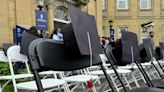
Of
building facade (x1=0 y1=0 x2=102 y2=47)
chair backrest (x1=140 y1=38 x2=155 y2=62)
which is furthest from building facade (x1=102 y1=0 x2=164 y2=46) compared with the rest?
chair backrest (x1=140 y1=38 x2=155 y2=62)

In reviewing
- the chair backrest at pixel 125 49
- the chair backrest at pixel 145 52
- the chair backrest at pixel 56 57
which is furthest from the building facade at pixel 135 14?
the chair backrest at pixel 56 57

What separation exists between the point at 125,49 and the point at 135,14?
135 feet

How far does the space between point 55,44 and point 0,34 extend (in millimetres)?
12322

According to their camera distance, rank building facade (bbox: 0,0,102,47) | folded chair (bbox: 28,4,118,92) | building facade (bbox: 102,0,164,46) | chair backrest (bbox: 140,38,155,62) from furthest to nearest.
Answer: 1. building facade (bbox: 102,0,164,46)
2. building facade (bbox: 0,0,102,47)
3. chair backrest (bbox: 140,38,155,62)
4. folded chair (bbox: 28,4,118,92)

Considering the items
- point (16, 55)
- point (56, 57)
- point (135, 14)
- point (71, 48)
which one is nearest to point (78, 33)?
point (71, 48)

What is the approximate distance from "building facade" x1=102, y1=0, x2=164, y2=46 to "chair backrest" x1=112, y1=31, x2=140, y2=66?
3945cm

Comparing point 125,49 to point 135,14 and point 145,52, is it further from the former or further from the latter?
point 135,14

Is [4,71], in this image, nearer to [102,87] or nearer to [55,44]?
[102,87]

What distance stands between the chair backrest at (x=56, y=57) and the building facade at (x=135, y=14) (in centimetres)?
4085

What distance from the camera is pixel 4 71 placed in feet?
29.9

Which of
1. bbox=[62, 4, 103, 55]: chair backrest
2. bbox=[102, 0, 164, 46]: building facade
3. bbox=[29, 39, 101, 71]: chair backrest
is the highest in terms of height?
bbox=[62, 4, 103, 55]: chair backrest

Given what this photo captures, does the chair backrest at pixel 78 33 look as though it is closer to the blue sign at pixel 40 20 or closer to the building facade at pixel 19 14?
the blue sign at pixel 40 20

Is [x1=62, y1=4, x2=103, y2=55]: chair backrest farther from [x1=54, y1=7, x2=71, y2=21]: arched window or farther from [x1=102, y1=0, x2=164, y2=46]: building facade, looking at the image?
[x1=102, y1=0, x2=164, y2=46]: building facade

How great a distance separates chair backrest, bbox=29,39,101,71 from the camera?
9.21 feet
